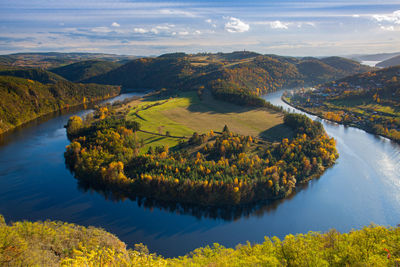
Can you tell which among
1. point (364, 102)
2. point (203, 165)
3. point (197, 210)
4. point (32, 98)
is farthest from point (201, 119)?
point (32, 98)

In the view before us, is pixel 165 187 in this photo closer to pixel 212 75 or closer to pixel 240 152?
pixel 240 152

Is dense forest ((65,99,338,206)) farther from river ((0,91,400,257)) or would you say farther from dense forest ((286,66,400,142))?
dense forest ((286,66,400,142))

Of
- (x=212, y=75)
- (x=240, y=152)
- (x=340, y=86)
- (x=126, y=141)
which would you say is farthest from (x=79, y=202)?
(x=340, y=86)

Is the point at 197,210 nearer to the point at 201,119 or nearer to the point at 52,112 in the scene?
Result: the point at 201,119

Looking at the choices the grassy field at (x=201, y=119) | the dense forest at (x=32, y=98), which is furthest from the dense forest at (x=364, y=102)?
the dense forest at (x=32, y=98)

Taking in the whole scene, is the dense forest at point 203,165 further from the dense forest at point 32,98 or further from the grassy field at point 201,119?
the dense forest at point 32,98

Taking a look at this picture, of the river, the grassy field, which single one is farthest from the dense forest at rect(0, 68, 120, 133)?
the grassy field
